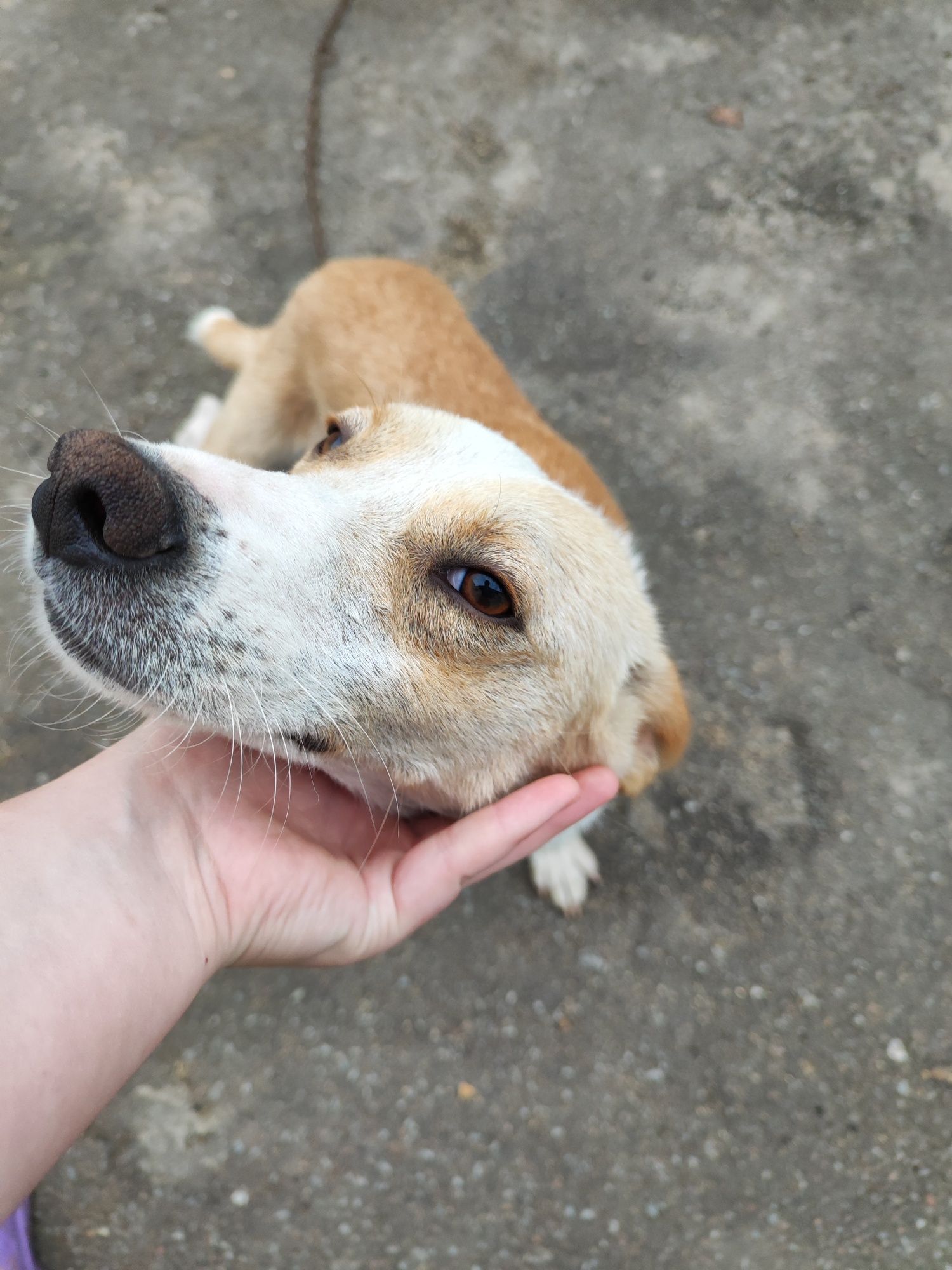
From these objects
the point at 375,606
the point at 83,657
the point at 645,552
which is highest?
the point at 83,657

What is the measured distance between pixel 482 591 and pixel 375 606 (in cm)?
28

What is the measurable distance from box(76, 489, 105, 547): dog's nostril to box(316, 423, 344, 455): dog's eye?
1.06 meters

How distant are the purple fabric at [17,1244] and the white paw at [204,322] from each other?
393 centimetres

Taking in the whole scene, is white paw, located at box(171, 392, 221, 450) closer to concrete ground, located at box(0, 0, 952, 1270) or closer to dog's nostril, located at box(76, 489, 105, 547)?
concrete ground, located at box(0, 0, 952, 1270)

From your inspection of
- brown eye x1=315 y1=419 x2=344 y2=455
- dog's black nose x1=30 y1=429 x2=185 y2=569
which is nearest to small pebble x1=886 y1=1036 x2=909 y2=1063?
brown eye x1=315 y1=419 x2=344 y2=455

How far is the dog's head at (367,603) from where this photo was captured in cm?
170

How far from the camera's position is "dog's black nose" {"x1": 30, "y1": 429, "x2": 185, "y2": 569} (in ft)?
5.13

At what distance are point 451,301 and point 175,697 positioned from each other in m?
2.49

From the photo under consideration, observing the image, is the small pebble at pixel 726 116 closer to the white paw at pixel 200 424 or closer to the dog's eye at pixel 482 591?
the white paw at pixel 200 424

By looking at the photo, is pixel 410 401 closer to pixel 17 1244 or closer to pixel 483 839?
pixel 483 839

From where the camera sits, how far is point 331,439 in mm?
2682

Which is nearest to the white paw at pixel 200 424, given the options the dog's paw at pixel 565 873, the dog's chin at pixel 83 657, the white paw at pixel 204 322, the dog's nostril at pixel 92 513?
the white paw at pixel 204 322

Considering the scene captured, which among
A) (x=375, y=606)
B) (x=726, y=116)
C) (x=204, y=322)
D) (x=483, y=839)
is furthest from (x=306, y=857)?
(x=726, y=116)

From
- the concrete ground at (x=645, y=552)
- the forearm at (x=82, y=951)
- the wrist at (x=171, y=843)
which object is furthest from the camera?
the concrete ground at (x=645, y=552)
